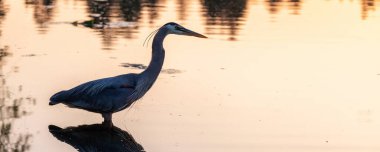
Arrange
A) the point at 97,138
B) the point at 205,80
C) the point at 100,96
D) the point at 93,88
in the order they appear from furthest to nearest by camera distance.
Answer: the point at 205,80 → the point at 93,88 → the point at 100,96 → the point at 97,138

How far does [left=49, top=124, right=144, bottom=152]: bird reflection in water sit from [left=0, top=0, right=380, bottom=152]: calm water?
2cm

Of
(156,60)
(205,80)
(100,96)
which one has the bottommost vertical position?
(205,80)

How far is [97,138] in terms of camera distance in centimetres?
956

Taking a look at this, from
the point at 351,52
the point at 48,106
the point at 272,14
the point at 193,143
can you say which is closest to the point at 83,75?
the point at 48,106

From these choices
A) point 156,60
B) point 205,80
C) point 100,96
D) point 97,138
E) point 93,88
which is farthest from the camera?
point 205,80

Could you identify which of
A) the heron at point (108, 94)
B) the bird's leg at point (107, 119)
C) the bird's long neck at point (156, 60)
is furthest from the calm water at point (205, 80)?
the bird's long neck at point (156, 60)

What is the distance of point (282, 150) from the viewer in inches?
353

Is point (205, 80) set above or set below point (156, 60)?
below

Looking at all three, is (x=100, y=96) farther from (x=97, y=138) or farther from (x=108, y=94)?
(x=97, y=138)

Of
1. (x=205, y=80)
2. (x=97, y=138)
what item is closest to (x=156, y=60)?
(x=97, y=138)

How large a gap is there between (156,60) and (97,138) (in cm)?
112

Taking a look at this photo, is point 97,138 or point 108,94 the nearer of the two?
point 97,138

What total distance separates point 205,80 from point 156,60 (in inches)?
120

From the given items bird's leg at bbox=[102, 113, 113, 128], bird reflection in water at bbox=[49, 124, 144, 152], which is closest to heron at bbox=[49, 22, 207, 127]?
bird's leg at bbox=[102, 113, 113, 128]
